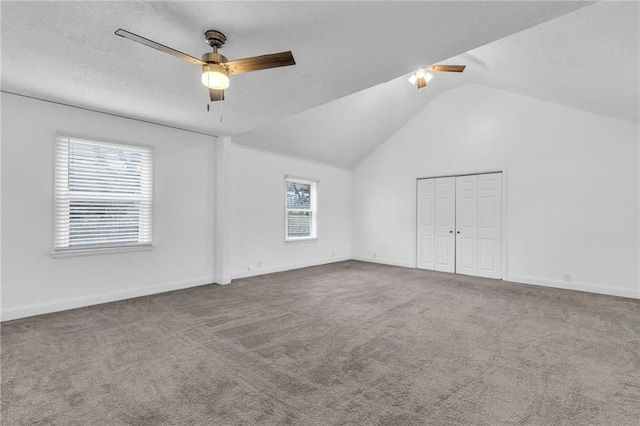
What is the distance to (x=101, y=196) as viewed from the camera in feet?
13.5

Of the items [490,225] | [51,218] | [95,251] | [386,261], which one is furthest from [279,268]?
[490,225]

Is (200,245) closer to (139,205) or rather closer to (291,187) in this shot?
(139,205)

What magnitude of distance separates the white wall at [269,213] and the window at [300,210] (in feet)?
0.49

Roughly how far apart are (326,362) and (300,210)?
15.7 ft

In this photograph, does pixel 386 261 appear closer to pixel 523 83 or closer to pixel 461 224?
pixel 461 224

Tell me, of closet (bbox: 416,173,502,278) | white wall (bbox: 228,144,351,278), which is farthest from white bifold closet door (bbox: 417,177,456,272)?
white wall (bbox: 228,144,351,278)

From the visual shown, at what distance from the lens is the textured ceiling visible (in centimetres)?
199

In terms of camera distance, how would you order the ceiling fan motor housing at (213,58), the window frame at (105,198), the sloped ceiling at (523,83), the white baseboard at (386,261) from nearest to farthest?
the ceiling fan motor housing at (213,58)
the sloped ceiling at (523,83)
the window frame at (105,198)
the white baseboard at (386,261)

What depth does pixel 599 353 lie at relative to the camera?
2738 millimetres

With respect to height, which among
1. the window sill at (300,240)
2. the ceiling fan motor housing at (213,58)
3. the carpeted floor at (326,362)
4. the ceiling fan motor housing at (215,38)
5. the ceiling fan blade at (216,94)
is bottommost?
the carpeted floor at (326,362)

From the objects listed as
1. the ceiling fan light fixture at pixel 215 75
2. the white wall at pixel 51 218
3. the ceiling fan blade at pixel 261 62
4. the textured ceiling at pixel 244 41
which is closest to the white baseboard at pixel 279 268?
the white wall at pixel 51 218

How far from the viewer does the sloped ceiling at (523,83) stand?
262 centimetres

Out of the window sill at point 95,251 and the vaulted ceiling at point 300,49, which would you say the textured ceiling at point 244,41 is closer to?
the vaulted ceiling at point 300,49

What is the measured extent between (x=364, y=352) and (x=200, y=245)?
355 cm
